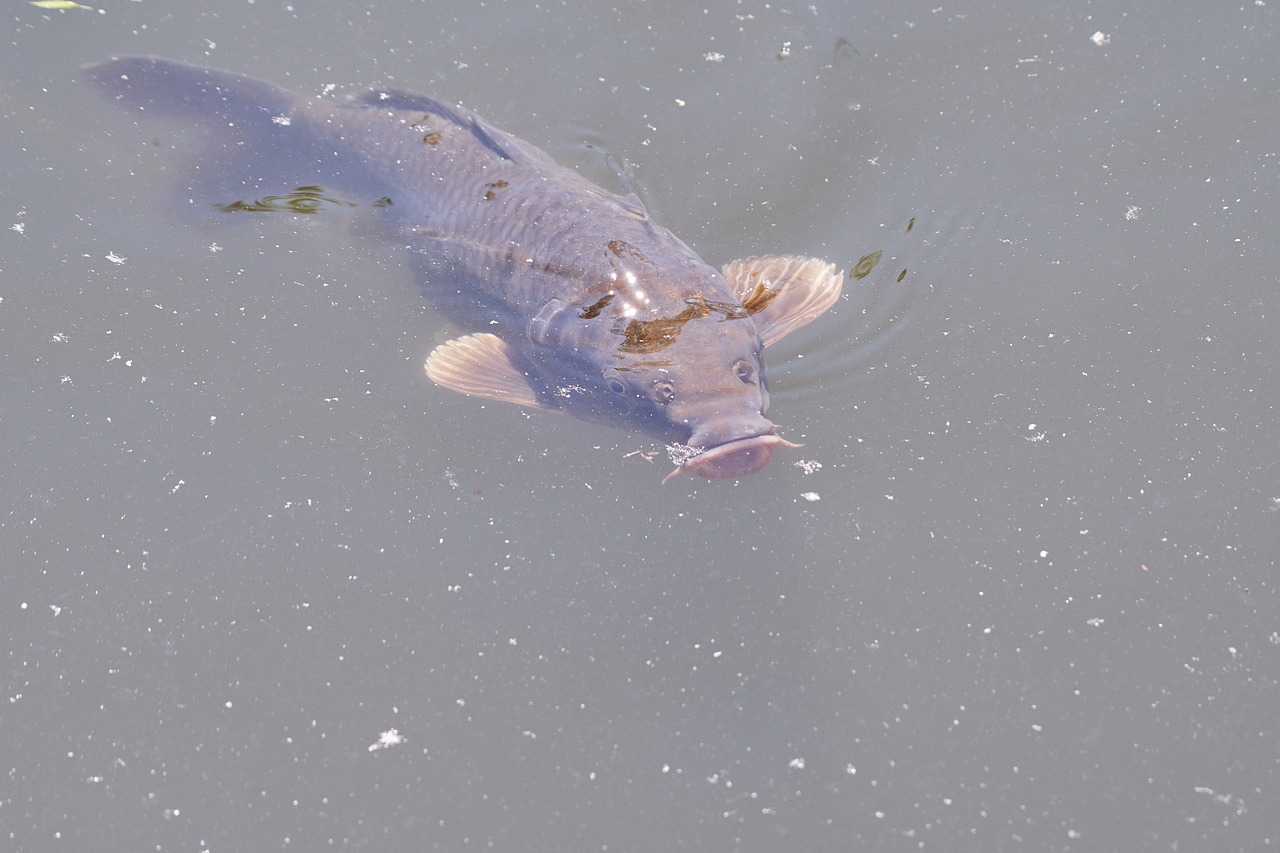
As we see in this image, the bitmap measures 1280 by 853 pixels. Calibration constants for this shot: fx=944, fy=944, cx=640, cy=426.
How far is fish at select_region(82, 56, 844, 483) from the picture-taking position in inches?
109

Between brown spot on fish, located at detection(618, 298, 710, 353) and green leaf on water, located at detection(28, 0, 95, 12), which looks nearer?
brown spot on fish, located at detection(618, 298, 710, 353)

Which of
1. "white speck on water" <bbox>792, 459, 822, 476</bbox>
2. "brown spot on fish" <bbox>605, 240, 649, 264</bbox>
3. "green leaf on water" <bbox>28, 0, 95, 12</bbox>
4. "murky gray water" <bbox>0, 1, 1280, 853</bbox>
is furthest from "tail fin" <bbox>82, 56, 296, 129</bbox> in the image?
"white speck on water" <bbox>792, 459, 822, 476</bbox>

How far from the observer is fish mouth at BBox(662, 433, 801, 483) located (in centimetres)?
256

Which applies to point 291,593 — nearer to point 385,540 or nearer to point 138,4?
point 385,540

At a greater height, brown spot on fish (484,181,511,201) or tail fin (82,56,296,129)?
brown spot on fish (484,181,511,201)

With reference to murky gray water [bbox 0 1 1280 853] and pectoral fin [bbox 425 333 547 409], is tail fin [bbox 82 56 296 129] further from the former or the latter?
pectoral fin [bbox 425 333 547 409]

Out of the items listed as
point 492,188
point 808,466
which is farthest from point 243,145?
point 808,466

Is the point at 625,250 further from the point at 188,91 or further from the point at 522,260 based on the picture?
the point at 188,91

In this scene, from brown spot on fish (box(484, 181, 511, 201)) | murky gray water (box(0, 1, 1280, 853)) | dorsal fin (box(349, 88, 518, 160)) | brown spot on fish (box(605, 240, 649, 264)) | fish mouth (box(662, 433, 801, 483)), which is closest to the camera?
murky gray water (box(0, 1, 1280, 853))

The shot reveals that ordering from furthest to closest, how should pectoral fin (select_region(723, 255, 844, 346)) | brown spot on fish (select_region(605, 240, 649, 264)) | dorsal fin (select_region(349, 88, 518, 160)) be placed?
dorsal fin (select_region(349, 88, 518, 160)), pectoral fin (select_region(723, 255, 844, 346)), brown spot on fish (select_region(605, 240, 649, 264))

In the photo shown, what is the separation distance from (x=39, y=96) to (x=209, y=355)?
1.73 meters

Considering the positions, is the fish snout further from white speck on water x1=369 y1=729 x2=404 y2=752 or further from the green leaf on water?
the green leaf on water

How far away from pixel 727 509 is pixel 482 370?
0.92 metres

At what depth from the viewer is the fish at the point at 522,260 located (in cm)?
A: 278
